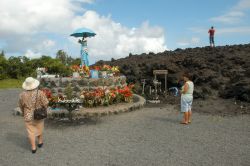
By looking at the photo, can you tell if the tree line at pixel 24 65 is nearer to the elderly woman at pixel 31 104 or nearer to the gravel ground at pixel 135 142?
the gravel ground at pixel 135 142

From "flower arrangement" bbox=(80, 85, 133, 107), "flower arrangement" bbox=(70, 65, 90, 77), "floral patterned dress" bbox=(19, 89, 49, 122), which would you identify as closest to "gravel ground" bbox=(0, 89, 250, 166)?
"floral patterned dress" bbox=(19, 89, 49, 122)

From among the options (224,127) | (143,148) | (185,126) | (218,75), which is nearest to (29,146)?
(143,148)

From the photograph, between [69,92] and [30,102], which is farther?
[69,92]

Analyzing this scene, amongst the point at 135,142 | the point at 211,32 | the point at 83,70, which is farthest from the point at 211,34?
the point at 135,142

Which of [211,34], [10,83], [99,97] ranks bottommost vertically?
[99,97]

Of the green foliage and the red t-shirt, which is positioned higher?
the red t-shirt

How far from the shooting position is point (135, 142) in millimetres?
8117

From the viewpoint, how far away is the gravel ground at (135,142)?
670 cm

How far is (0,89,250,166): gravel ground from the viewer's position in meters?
6.70

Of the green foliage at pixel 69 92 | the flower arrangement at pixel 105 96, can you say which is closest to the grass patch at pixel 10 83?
the green foliage at pixel 69 92

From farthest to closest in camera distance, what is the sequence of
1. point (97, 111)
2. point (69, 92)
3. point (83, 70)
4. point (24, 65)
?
point (24, 65), point (83, 70), point (69, 92), point (97, 111)

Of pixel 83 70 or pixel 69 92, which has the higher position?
pixel 83 70

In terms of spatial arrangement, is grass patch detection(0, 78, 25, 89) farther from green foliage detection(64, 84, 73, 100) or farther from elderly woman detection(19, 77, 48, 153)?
elderly woman detection(19, 77, 48, 153)

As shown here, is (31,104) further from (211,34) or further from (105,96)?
(211,34)
